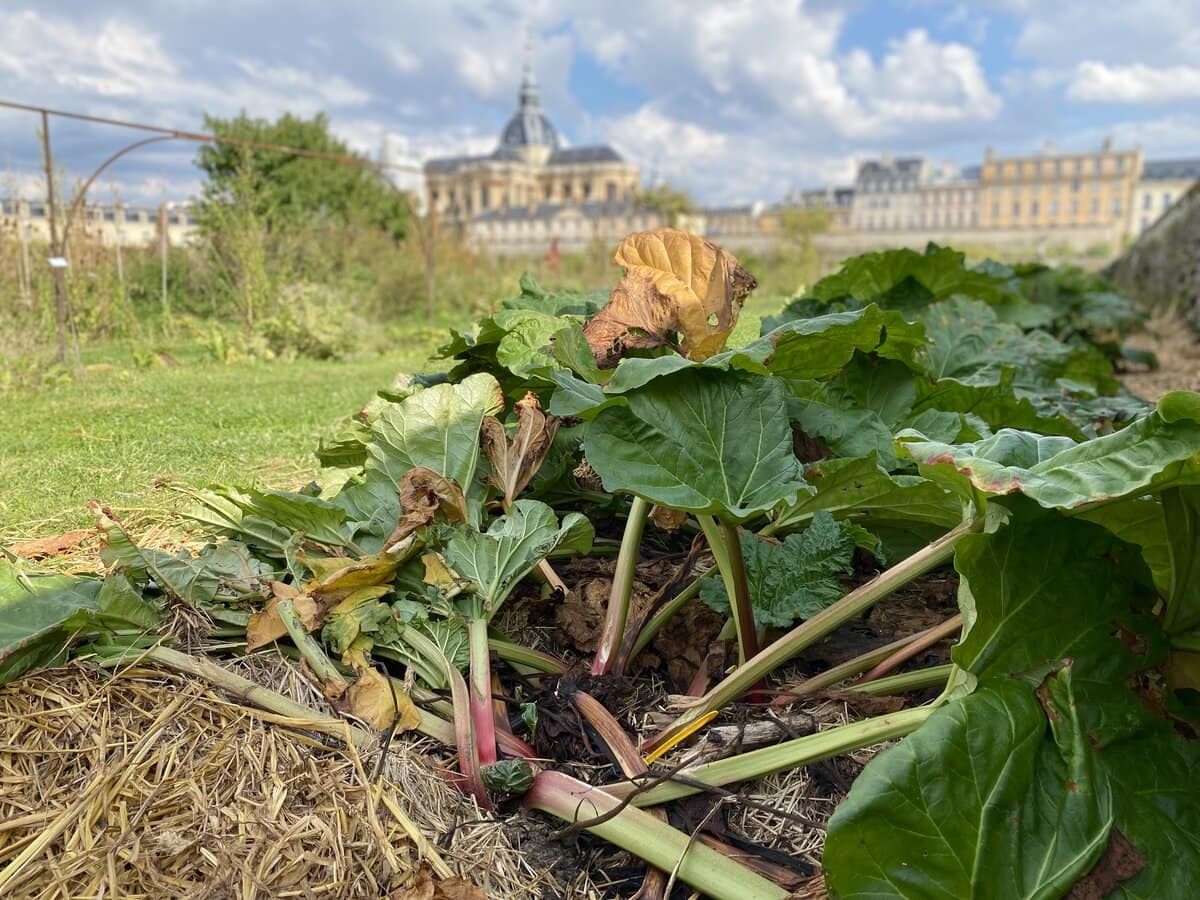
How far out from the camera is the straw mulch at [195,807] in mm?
1250

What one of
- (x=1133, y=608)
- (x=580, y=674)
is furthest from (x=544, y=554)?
(x=1133, y=608)

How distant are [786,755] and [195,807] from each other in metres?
0.92

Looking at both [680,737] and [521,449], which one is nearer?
[680,737]

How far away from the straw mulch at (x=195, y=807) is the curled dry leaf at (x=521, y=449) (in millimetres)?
592

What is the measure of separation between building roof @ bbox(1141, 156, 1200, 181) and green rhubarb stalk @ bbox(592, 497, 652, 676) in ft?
320

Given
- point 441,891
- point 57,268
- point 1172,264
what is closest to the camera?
point 441,891

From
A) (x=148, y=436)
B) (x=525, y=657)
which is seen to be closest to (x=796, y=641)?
(x=525, y=657)

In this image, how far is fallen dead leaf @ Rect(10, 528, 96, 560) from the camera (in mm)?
2338

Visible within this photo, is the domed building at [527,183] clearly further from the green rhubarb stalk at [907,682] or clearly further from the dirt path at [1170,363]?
the green rhubarb stalk at [907,682]

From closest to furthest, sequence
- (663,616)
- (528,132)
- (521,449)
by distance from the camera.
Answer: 1. (663,616)
2. (521,449)
3. (528,132)

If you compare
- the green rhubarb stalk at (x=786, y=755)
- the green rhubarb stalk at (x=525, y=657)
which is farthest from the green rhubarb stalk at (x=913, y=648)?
the green rhubarb stalk at (x=525, y=657)

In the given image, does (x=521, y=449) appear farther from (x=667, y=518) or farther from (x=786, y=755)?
(x=786, y=755)

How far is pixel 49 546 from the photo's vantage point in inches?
92.7

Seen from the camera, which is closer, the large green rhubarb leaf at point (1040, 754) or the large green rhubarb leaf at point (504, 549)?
the large green rhubarb leaf at point (1040, 754)
